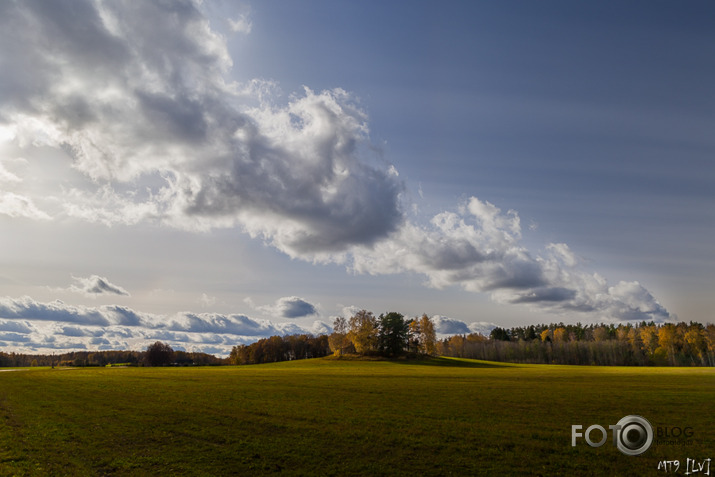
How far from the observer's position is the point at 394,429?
93.1 ft

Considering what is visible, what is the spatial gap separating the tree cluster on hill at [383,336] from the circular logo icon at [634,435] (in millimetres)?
129515

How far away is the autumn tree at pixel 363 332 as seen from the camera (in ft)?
513

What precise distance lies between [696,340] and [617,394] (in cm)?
18096

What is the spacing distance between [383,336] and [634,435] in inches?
5386

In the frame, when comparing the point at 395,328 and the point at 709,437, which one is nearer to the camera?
the point at 709,437

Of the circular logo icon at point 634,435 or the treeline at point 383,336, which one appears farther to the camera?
the treeline at point 383,336

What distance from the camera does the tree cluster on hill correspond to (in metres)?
157

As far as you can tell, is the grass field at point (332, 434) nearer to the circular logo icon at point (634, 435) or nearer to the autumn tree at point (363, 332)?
the circular logo icon at point (634, 435)

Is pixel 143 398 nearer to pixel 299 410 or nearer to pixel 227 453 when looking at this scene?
pixel 299 410

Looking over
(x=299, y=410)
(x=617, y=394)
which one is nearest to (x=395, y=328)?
(x=617, y=394)

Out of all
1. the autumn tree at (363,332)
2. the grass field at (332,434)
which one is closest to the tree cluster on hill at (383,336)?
the autumn tree at (363,332)

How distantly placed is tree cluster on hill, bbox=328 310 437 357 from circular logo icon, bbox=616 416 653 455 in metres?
130

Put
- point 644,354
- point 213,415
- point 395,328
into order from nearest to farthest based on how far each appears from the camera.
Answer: point 213,415 → point 395,328 → point 644,354

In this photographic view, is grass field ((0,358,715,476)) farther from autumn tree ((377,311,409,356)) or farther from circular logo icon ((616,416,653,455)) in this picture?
autumn tree ((377,311,409,356))
